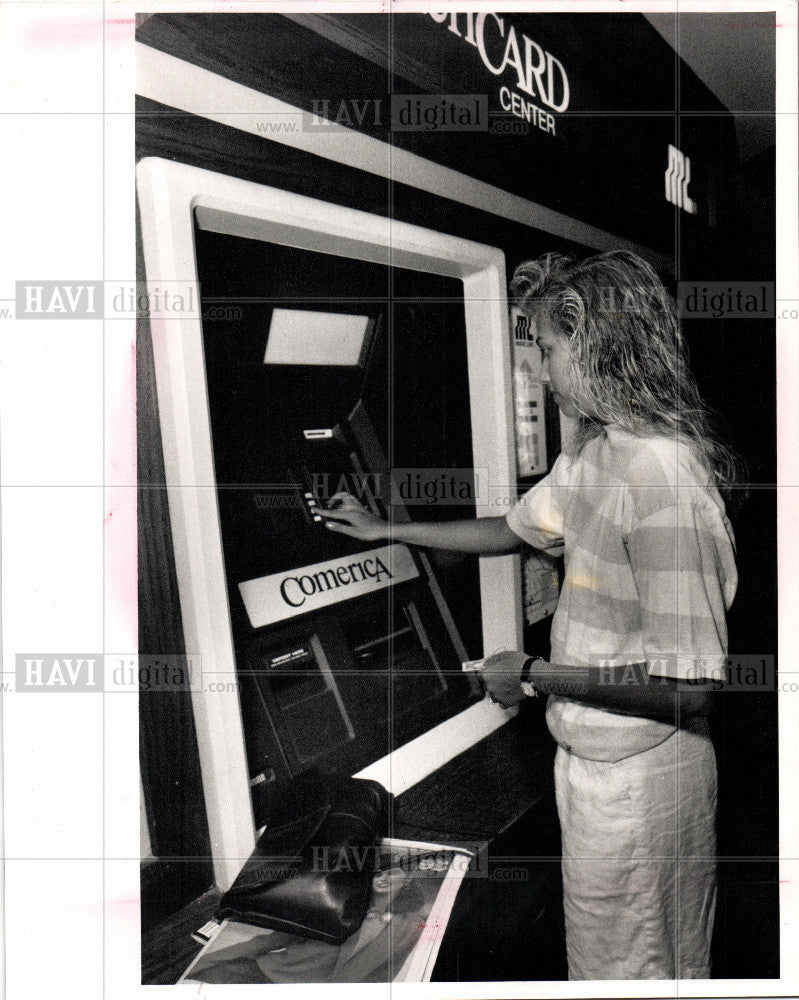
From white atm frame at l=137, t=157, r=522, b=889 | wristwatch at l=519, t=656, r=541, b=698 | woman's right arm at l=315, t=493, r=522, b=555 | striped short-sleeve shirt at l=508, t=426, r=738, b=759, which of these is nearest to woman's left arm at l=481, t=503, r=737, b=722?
striped short-sleeve shirt at l=508, t=426, r=738, b=759

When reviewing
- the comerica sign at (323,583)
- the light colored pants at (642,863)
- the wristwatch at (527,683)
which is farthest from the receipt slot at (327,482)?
the light colored pants at (642,863)

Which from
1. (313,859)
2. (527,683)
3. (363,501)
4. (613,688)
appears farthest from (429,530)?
(313,859)

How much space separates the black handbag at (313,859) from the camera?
3.69 ft

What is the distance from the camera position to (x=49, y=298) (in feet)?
4.03

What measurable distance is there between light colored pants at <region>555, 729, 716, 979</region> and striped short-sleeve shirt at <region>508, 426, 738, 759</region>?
8cm

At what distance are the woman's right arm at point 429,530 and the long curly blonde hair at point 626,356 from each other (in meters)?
0.30

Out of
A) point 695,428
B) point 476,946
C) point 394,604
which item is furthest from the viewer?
point 394,604

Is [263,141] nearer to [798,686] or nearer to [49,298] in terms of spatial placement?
[49,298]

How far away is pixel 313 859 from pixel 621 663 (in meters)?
0.64

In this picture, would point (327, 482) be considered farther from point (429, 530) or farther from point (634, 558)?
point (634, 558)

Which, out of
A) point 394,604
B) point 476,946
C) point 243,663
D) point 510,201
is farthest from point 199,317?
point 476,946

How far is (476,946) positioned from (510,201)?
150cm

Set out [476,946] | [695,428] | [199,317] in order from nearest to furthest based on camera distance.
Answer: [199,317] < [476,946] < [695,428]

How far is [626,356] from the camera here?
1.41 m
